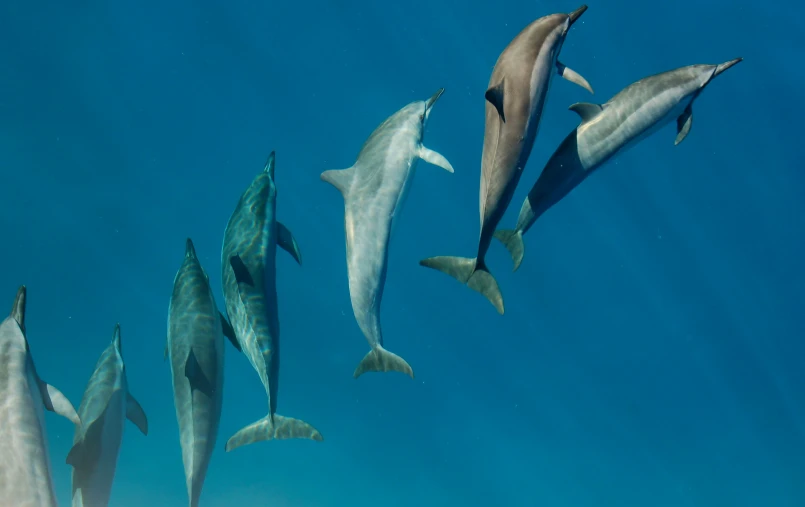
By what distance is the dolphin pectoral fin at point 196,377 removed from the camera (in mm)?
4621

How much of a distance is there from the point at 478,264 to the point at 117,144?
10.9m

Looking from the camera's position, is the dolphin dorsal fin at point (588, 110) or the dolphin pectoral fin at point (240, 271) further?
the dolphin pectoral fin at point (240, 271)

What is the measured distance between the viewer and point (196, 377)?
15.4 feet

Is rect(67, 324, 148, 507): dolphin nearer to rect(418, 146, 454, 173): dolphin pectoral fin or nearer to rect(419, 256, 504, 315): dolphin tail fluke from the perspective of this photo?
rect(419, 256, 504, 315): dolphin tail fluke

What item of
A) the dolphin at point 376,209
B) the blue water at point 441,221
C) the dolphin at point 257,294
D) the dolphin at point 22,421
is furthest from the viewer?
the blue water at point 441,221

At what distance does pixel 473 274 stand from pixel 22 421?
3420 millimetres

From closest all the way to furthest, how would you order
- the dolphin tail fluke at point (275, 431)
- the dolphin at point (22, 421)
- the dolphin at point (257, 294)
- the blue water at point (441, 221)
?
the dolphin at point (22, 421), the dolphin at point (257, 294), the dolphin tail fluke at point (275, 431), the blue water at point (441, 221)

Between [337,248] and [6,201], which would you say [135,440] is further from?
[337,248]

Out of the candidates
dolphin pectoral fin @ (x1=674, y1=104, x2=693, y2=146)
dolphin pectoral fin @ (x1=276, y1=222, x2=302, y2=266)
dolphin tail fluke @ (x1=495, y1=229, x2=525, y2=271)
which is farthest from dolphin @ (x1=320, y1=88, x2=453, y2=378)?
dolphin pectoral fin @ (x1=674, y1=104, x2=693, y2=146)

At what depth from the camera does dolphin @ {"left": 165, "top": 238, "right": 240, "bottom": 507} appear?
4.77 meters

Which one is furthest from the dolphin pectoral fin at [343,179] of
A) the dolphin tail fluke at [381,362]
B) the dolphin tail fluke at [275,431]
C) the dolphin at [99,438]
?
the dolphin at [99,438]

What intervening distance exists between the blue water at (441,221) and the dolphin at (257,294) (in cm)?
681

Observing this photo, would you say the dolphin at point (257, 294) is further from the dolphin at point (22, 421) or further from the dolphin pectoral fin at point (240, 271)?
the dolphin at point (22, 421)

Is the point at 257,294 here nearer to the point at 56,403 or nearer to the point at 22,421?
the point at 22,421
